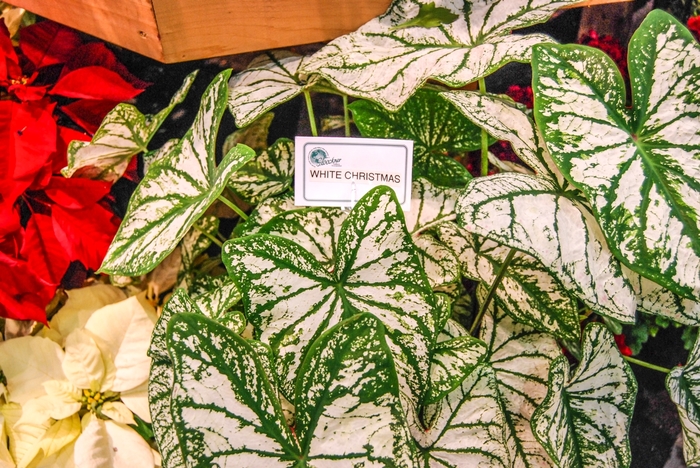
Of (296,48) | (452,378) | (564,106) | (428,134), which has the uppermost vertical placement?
(296,48)

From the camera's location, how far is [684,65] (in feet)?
2.41

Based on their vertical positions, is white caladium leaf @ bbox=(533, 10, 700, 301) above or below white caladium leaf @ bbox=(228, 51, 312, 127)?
below

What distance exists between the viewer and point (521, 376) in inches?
38.2

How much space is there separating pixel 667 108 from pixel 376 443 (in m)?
0.65

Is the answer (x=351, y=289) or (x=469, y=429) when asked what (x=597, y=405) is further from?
(x=351, y=289)

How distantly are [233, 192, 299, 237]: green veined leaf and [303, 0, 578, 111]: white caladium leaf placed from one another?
0.81 feet

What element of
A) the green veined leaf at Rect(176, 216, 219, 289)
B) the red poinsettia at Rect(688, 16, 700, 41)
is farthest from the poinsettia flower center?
the red poinsettia at Rect(688, 16, 700, 41)

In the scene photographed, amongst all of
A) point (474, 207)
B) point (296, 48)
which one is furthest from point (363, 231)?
point (296, 48)

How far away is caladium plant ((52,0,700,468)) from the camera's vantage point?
2.17 ft

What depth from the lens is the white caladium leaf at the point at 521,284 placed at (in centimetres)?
91

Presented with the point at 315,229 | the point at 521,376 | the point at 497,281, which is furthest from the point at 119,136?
the point at 521,376

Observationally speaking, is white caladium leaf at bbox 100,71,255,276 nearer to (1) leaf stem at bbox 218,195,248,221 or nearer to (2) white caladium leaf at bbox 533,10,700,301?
(1) leaf stem at bbox 218,195,248,221

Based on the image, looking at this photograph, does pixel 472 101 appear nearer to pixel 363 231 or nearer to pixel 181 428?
pixel 363 231

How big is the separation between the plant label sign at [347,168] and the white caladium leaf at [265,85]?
0.09m
